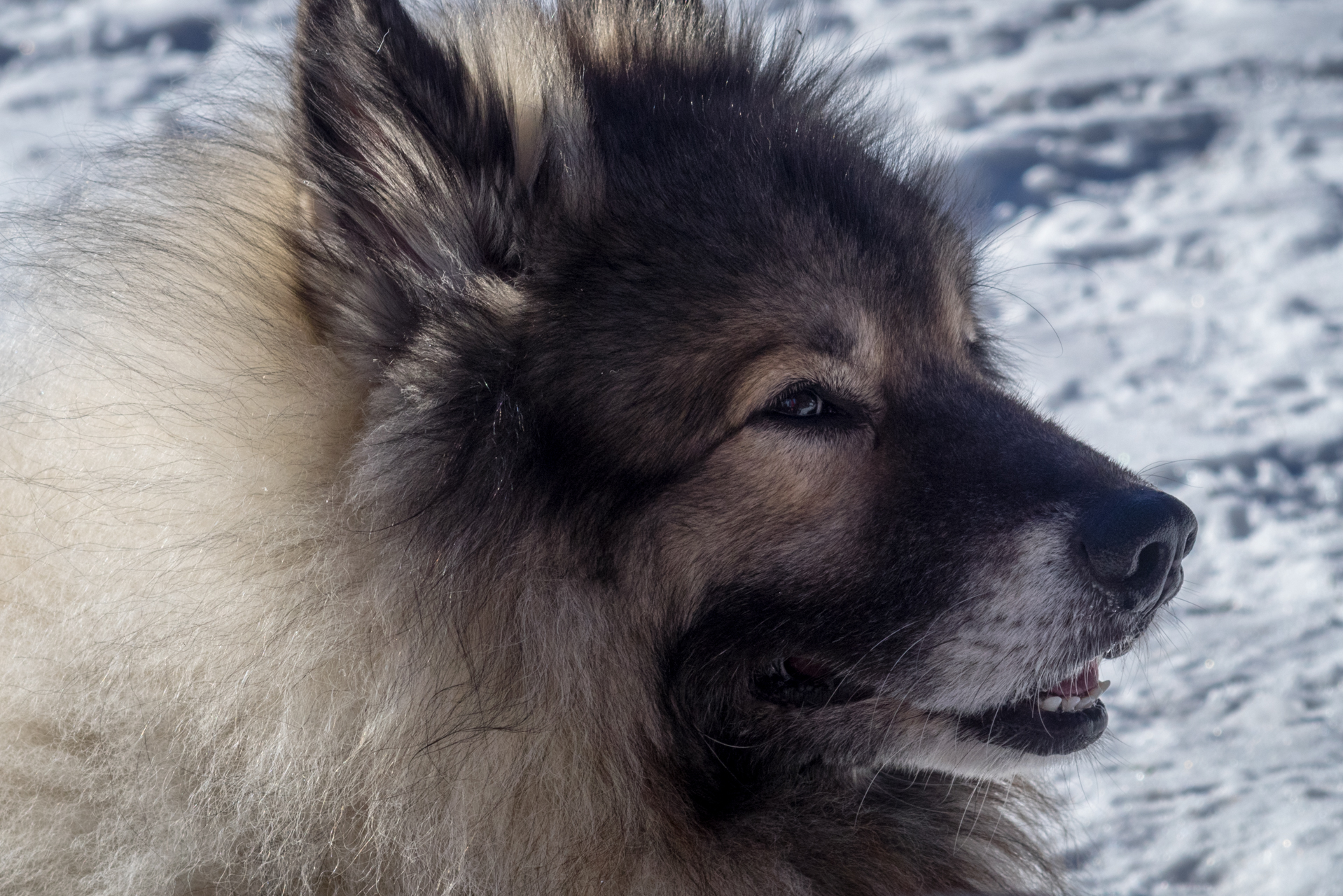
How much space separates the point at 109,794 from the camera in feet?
6.13

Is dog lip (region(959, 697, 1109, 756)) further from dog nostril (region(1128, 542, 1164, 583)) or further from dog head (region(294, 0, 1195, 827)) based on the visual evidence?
dog nostril (region(1128, 542, 1164, 583))

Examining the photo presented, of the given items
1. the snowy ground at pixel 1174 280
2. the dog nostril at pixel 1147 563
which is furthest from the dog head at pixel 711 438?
the snowy ground at pixel 1174 280

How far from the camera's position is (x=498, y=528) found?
76.2 inches

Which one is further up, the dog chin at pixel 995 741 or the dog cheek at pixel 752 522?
the dog cheek at pixel 752 522

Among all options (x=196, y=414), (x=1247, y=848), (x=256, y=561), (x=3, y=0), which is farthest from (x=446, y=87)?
(x=3, y=0)

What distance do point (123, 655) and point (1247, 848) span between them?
86.9 inches

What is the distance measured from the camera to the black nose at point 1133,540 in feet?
6.18

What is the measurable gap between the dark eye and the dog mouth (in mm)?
409

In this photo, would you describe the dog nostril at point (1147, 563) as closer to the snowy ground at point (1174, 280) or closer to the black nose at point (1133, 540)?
the black nose at point (1133, 540)

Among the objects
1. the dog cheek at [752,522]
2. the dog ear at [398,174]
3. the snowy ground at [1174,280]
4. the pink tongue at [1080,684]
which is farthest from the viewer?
the snowy ground at [1174,280]

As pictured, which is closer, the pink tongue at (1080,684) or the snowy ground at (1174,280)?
the pink tongue at (1080,684)

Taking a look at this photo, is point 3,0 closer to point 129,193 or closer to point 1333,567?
point 129,193

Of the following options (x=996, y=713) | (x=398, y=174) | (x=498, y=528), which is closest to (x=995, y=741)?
(x=996, y=713)

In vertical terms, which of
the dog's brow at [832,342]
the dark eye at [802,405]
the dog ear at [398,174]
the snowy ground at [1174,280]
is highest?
the dog ear at [398,174]
